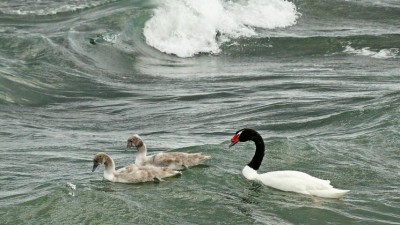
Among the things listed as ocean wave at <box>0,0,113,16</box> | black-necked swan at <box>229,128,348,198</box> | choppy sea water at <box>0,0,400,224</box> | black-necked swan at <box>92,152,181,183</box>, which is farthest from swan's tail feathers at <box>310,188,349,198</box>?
ocean wave at <box>0,0,113,16</box>

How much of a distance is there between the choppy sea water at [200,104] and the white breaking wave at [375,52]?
0.11 m

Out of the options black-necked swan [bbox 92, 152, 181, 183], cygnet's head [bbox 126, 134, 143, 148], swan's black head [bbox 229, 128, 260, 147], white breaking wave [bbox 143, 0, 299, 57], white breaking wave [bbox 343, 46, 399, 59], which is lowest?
black-necked swan [bbox 92, 152, 181, 183]

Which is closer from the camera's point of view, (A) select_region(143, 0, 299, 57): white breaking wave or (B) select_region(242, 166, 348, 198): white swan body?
(B) select_region(242, 166, 348, 198): white swan body

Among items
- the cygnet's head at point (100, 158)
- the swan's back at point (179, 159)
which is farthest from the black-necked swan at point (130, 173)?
the swan's back at point (179, 159)

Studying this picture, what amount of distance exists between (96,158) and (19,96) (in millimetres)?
7681

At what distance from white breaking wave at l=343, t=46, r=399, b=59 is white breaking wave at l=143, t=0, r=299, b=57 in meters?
3.88

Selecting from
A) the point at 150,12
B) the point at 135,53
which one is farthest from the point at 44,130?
the point at 150,12

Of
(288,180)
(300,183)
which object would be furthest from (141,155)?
(300,183)

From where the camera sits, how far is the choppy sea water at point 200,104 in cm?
1152

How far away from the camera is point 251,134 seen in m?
12.8

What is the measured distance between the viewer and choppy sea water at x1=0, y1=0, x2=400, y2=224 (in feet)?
37.8

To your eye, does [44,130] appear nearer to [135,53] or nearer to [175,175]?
[175,175]

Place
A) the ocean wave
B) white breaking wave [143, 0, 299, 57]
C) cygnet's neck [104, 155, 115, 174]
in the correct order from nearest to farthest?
cygnet's neck [104, 155, 115, 174] → white breaking wave [143, 0, 299, 57] → the ocean wave

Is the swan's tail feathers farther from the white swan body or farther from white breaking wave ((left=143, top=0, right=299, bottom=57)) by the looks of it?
white breaking wave ((left=143, top=0, right=299, bottom=57))
